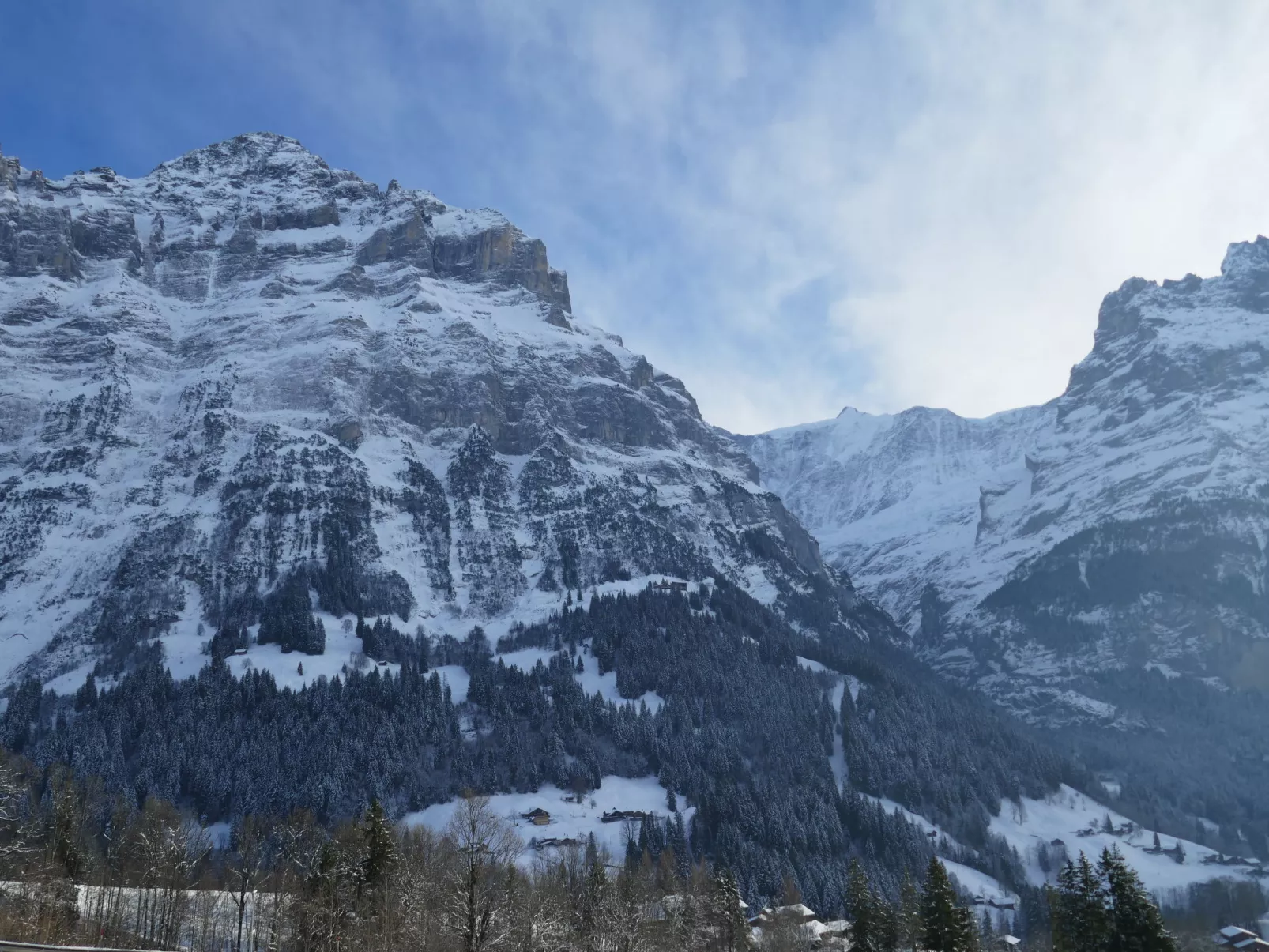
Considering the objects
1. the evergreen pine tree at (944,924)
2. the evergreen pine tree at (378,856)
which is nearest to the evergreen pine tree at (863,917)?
the evergreen pine tree at (944,924)

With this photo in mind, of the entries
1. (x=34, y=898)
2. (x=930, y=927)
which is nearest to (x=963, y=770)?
(x=930, y=927)

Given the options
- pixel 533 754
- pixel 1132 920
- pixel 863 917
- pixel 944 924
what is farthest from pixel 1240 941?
pixel 533 754

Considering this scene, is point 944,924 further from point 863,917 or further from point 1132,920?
point 863,917

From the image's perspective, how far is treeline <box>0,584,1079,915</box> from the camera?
14812 centimetres

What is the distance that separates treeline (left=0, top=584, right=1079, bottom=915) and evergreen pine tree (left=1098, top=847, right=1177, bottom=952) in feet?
253

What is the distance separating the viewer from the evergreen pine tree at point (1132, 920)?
2336 inches

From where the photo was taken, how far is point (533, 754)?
170 m

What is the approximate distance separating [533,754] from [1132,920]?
Answer: 12042cm

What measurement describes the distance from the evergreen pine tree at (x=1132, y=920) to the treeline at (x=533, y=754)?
76972 mm

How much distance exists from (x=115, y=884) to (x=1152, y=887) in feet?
500

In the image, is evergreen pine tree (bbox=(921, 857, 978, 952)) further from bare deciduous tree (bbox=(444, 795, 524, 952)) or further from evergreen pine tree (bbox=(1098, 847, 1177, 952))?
bare deciduous tree (bbox=(444, 795, 524, 952))

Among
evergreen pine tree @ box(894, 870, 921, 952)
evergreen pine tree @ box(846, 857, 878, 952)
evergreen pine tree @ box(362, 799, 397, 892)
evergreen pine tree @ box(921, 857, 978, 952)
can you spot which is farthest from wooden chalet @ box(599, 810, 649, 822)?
evergreen pine tree @ box(921, 857, 978, 952)

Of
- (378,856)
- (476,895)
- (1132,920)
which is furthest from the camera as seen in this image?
(378,856)

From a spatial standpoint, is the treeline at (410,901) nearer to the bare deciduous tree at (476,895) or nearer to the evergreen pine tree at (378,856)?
the evergreen pine tree at (378,856)
